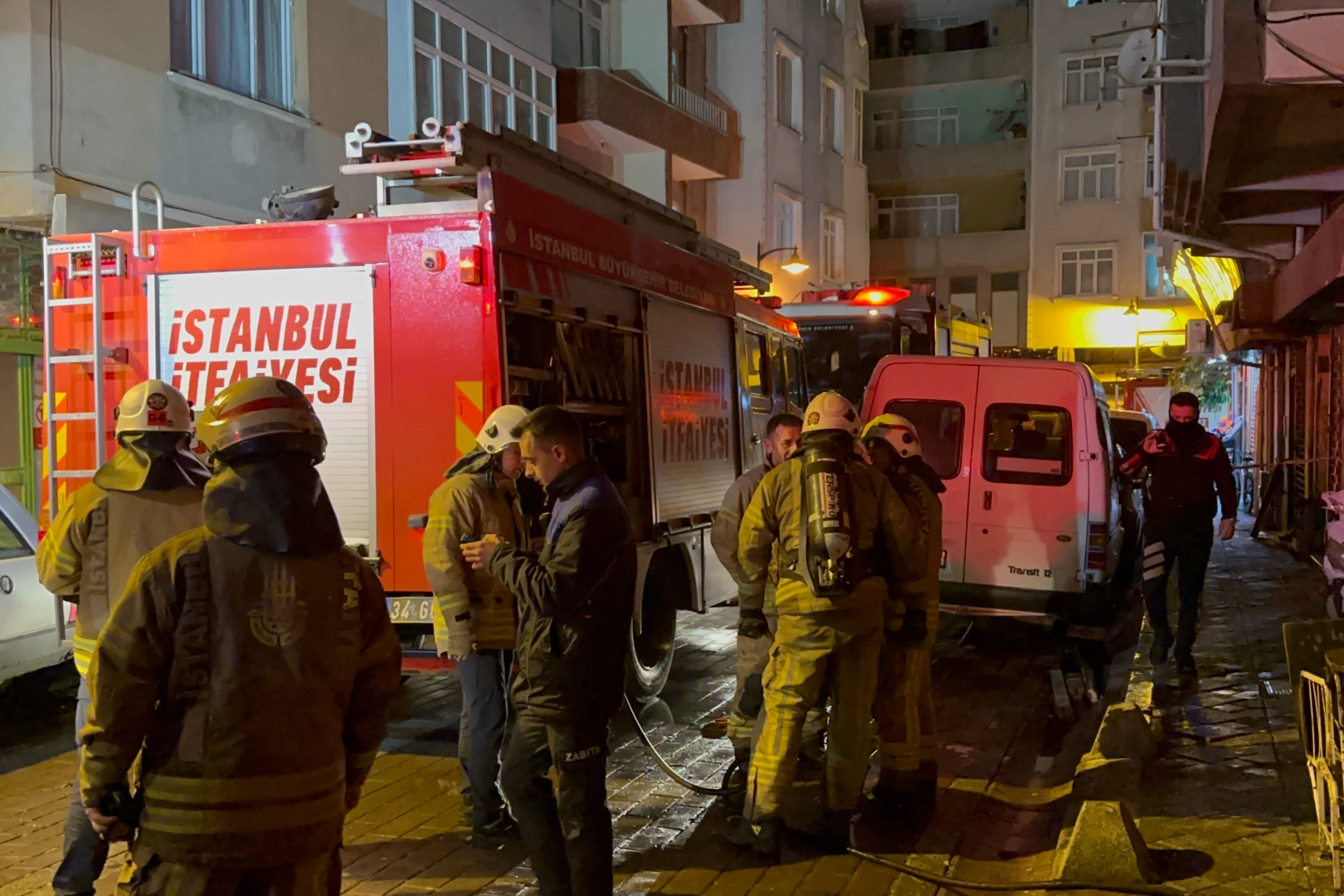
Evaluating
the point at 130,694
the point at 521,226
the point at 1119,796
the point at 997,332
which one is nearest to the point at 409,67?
the point at 521,226

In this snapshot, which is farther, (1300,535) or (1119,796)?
(1300,535)

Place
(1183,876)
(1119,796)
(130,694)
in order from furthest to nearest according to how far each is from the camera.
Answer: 1. (1119,796)
2. (1183,876)
3. (130,694)

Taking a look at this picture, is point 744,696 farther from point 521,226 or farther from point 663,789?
point 521,226

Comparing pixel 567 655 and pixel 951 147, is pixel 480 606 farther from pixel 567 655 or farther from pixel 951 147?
pixel 951 147

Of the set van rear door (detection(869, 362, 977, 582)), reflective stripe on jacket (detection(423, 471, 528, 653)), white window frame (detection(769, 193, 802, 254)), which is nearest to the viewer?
reflective stripe on jacket (detection(423, 471, 528, 653))

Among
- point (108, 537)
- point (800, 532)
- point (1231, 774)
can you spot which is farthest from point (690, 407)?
point (108, 537)

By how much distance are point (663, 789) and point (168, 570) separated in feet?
11.7

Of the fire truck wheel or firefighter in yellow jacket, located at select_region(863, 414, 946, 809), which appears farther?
the fire truck wheel

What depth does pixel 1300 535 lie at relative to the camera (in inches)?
577

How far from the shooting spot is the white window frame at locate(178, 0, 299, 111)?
1134cm

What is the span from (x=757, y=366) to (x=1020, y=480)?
2441 mm

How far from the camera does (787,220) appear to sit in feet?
89.1

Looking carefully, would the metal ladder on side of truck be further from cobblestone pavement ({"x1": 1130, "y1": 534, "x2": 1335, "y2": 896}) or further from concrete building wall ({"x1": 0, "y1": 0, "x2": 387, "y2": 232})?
cobblestone pavement ({"x1": 1130, "y1": 534, "x2": 1335, "y2": 896})

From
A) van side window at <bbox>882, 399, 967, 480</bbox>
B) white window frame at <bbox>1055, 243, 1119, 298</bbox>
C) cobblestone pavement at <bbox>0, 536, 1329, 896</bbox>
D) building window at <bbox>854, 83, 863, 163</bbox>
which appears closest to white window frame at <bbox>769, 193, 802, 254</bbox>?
building window at <bbox>854, 83, 863, 163</bbox>
